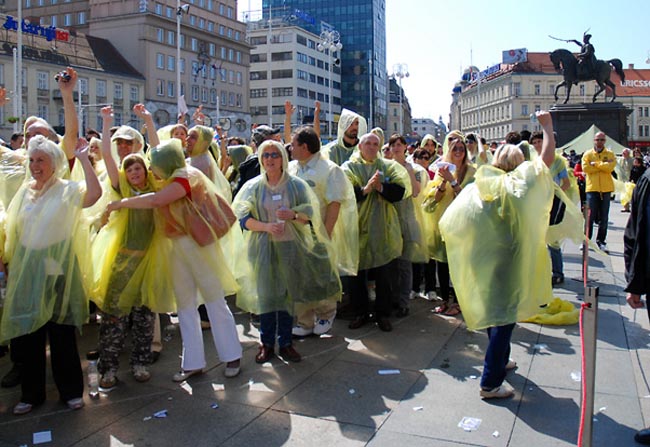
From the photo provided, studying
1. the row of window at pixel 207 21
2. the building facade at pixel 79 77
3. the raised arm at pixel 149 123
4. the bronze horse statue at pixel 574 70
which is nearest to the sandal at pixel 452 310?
the raised arm at pixel 149 123

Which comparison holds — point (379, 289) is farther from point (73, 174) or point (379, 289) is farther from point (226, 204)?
point (73, 174)

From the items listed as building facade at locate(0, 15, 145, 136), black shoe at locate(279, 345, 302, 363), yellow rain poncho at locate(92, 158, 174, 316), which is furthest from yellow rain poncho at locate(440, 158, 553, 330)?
building facade at locate(0, 15, 145, 136)

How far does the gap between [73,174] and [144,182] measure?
1.36 m

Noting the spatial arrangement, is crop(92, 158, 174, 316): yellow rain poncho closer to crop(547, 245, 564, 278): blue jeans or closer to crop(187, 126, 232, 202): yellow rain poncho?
crop(187, 126, 232, 202): yellow rain poncho

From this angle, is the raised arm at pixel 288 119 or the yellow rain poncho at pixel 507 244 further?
the raised arm at pixel 288 119

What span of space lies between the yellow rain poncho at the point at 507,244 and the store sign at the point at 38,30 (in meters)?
56.9

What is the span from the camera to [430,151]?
25.0 feet

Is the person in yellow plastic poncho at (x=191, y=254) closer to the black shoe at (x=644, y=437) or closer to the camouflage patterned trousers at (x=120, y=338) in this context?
the camouflage patterned trousers at (x=120, y=338)

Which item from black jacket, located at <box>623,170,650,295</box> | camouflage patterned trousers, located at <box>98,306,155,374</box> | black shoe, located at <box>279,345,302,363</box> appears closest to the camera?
black jacket, located at <box>623,170,650,295</box>

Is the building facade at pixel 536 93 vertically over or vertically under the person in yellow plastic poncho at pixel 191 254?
over

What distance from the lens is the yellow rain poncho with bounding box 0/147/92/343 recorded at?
3.80 m

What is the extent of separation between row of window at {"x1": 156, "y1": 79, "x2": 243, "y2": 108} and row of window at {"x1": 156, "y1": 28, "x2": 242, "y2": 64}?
4.32m

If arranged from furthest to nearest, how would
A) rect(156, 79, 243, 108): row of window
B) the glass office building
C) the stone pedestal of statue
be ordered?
the glass office building < rect(156, 79, 243, 108): row of window < the stone pedestal of statue

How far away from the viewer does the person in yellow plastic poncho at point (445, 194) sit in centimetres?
612
